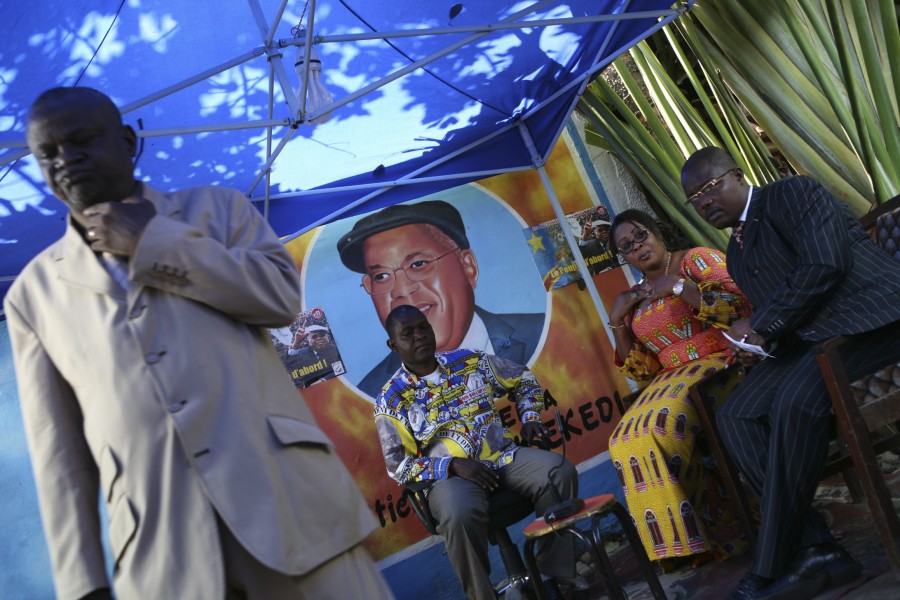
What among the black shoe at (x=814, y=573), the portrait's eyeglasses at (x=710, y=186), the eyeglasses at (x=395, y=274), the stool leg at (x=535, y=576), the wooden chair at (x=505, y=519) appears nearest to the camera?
the black shoe at (x=814, y=573)

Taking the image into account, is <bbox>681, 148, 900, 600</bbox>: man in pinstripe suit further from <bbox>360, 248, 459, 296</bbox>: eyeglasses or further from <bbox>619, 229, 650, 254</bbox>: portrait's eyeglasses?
<bbox>360, 248, 459, 296</bbox>: eyeglasses

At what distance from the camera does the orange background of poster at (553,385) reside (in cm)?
555

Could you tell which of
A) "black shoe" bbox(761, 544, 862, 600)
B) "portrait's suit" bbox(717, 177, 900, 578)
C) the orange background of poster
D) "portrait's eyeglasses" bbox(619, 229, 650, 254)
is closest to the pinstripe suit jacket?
"portrait's suit" bbox(717, 177, 900, 578)

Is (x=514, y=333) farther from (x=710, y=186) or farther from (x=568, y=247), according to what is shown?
(x=710, y=186)

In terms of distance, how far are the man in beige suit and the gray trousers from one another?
256cm

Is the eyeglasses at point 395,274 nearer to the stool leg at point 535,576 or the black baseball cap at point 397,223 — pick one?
the black baseball cap at point 397,223

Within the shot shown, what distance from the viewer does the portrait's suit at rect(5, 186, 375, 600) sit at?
1.57 metres

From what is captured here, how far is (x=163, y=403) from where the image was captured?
1618mm

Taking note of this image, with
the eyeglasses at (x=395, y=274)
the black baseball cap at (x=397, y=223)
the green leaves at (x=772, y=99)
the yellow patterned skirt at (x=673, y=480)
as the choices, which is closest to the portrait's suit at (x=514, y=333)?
the eyeglasses at (x=395, y=274)

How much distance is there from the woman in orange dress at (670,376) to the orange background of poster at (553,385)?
1073 millimetres

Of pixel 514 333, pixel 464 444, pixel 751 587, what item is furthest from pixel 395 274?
pixel 751 587

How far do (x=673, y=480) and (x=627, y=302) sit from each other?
3.58 ft

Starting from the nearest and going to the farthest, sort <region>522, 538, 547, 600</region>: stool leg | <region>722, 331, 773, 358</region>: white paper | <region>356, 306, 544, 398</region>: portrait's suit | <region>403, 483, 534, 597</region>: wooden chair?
<region>722, 331, 773, 358</region>: white paper < <region>522, 538, 547, 600</region>: stool leg < <region>403, 483, 534, 597</region>: wooden chair < <region>356, 306, 544, 398</region>: portrait's suit

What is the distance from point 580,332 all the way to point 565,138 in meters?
1.38
